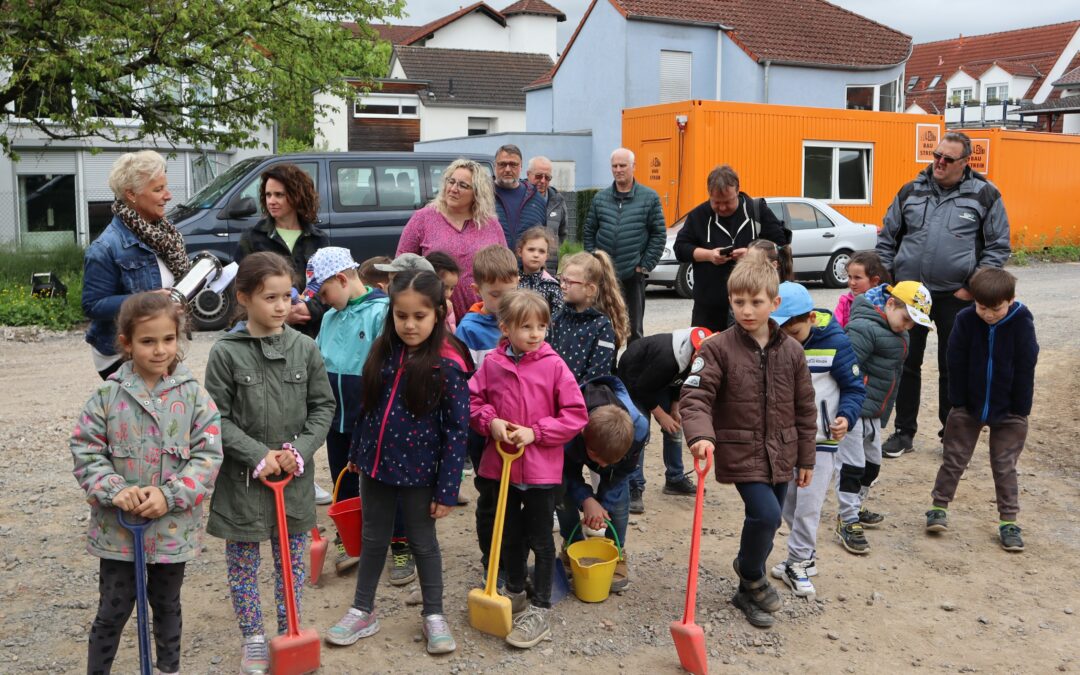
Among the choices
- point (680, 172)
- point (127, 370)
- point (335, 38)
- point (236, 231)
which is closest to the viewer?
point (127, 370)

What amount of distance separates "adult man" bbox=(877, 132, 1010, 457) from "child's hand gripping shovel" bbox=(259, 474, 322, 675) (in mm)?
4370

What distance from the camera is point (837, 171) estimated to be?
20.2m

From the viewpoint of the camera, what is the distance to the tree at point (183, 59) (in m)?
12.1

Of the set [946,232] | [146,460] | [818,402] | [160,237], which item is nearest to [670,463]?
[818,402]

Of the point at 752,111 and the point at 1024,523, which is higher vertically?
the point at 752,111

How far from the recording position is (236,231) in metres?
10.6

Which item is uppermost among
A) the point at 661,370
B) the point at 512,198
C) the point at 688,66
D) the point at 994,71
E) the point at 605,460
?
the point at 994,71

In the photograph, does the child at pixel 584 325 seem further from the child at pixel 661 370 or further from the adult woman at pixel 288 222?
the adult woman at pixel 288 222

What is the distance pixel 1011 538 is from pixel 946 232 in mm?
2052

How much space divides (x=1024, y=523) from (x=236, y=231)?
8.25m

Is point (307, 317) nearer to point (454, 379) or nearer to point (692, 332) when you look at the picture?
point (454, 379)

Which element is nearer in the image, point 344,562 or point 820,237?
point 344,562

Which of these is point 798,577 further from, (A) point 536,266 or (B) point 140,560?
(B) point 140,560

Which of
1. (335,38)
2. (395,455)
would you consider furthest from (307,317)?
(335,38)
